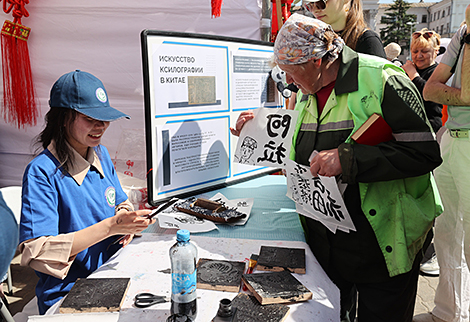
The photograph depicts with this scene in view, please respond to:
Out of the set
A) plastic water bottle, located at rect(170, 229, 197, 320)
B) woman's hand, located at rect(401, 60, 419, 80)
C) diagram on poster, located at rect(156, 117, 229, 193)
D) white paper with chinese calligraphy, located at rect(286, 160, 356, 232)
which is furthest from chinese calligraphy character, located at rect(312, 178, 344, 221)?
woman's hand, located at rect(401, 60, 419, 80)

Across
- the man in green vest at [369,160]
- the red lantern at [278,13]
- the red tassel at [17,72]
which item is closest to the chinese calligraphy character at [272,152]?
the man in green vest at [369,160]

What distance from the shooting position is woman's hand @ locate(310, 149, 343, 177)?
131 centimetres

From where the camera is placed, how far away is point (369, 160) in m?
1.27

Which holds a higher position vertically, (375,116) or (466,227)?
(375,116)

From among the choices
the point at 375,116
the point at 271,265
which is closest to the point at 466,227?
the point at 375,116

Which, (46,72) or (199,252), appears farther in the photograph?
(46,72)

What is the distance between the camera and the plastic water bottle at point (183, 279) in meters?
0.98

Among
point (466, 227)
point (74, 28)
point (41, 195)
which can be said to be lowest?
point (466, 227)

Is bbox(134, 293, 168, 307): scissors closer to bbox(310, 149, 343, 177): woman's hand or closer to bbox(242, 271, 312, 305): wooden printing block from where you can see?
bbox(242, 271, 312, 305): wooden printing block

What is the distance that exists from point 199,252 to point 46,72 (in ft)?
9.00

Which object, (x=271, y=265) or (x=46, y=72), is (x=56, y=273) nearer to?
(x=271, y=265)

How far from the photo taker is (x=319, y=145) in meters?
1.49

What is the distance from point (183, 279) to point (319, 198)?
0.71 meters

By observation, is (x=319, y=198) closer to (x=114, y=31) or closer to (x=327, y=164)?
(x=327, y=164)
